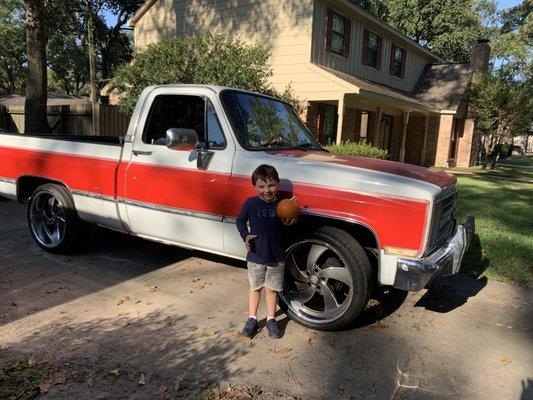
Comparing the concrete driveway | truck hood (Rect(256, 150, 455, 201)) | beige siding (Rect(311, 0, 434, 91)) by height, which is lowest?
the concrete driveway

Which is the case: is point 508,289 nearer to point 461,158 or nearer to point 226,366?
point 226,366

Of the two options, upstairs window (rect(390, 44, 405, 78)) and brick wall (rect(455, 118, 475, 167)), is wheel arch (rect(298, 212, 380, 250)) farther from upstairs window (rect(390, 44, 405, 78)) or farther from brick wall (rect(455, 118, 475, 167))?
brick wall (rect(455, 118, 475, 167))

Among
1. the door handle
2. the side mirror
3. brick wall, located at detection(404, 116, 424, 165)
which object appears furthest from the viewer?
brick wall, located at detection(404, 116, 424, 165)

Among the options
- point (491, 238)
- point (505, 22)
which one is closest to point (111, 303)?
point (491, 238)

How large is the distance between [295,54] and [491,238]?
9894 millimetres

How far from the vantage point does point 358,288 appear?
3.52 metres

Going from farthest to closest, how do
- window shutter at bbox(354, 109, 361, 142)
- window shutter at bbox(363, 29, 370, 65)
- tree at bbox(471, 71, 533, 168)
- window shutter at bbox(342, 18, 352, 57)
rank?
tree at bbox(471, 71, 533, 168)
window shutter at bbox(354, 109, 361, 142)
window shutter at bbox(363, 29, 370, 65)
window shutter at bbox(342, 18, 352, 57)

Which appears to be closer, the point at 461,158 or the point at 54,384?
the point at 54,384

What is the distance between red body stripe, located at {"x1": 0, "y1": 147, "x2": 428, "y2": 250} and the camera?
3.36 metres

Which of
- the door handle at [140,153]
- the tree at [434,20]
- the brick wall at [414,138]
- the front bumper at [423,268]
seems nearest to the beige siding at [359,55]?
the brick wall at [414,138]

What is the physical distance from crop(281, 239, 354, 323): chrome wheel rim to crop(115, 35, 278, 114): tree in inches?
369

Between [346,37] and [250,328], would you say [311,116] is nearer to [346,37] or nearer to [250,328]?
[346,37]

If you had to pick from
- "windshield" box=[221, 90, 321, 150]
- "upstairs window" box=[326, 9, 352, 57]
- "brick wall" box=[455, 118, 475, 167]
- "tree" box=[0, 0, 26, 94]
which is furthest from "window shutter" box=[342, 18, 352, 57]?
"tree" box=[0, 0, 26, 94]

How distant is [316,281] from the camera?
3834 millimetres
